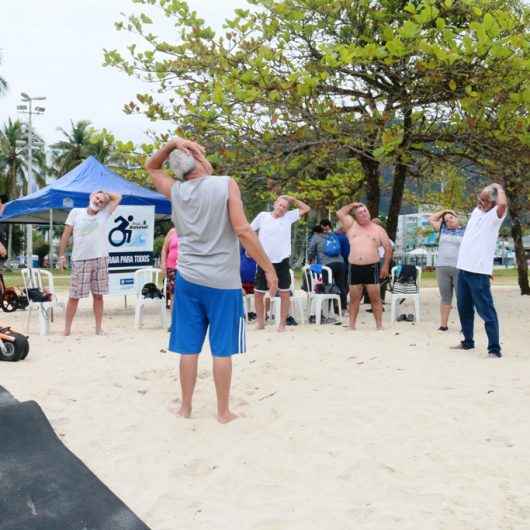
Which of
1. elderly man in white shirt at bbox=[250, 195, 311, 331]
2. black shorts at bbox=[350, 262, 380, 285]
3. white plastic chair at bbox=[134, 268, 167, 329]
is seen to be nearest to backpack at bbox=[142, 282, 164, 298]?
white plastic chair at bbox=[134, 268, 167, 329]

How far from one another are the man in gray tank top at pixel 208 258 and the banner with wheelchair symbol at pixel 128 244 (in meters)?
5.88

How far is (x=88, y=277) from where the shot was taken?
732cm

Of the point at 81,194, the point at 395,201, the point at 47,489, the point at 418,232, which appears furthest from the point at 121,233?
the point at 418,232

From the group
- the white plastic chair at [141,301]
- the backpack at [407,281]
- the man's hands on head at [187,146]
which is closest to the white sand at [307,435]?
the man's hands on head at [187,146]

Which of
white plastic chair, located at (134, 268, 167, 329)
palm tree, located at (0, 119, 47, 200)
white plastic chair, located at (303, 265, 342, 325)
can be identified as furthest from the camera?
palm tree, located at (0, 119, 47, 200)

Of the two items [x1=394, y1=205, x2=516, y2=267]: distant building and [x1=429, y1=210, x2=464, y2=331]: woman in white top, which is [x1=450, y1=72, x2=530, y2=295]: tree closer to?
[x1=394, y1=205, x2=516, y2=267]: distant building

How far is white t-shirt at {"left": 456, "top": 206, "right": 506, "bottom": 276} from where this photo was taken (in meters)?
6.12

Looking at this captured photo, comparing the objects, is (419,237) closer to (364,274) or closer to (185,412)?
(364,274)

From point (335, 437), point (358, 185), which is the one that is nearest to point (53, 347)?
point (335, 437)

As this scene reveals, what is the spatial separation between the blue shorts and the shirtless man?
4.44 metres

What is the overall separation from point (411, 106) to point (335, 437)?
7634mm

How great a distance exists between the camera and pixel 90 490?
289cm

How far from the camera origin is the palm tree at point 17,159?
156ft

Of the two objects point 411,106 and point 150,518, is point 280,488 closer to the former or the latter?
point 150,518
